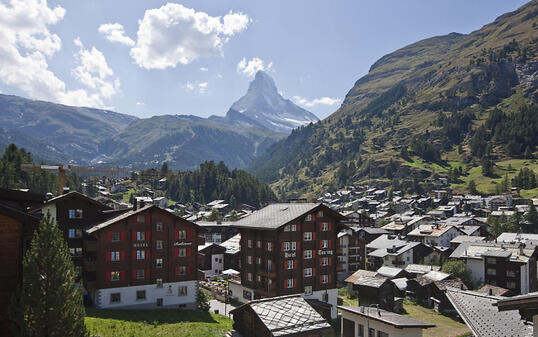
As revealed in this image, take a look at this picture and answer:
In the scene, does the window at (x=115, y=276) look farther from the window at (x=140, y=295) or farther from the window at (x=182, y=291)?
the window at (x=182, y=291)

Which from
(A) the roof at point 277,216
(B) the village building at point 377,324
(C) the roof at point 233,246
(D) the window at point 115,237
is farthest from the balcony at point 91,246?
(C) the roof at point 233,246

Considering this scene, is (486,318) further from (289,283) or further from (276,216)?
(276,216)

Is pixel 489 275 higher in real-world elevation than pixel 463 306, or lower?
lower

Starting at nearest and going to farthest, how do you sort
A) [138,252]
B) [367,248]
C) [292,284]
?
1. [138,252]
2. [292,284]
3. [367,248]

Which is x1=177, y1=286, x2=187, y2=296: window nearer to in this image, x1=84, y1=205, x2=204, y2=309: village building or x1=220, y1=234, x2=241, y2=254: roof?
x1=84, y1=205, x2=204, y2=309: village building

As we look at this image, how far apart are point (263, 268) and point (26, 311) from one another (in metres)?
44.3

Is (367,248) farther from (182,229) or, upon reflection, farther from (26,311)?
(26,311)

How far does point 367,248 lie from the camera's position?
116 m

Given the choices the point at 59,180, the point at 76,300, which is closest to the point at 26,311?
the point at 76,300

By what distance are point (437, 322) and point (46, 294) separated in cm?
6548

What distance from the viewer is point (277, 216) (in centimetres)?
6219

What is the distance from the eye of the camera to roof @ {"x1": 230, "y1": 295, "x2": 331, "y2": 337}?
37.5m

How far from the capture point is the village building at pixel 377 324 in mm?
38062

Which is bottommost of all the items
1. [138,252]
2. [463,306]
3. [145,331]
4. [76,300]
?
[145,331]
